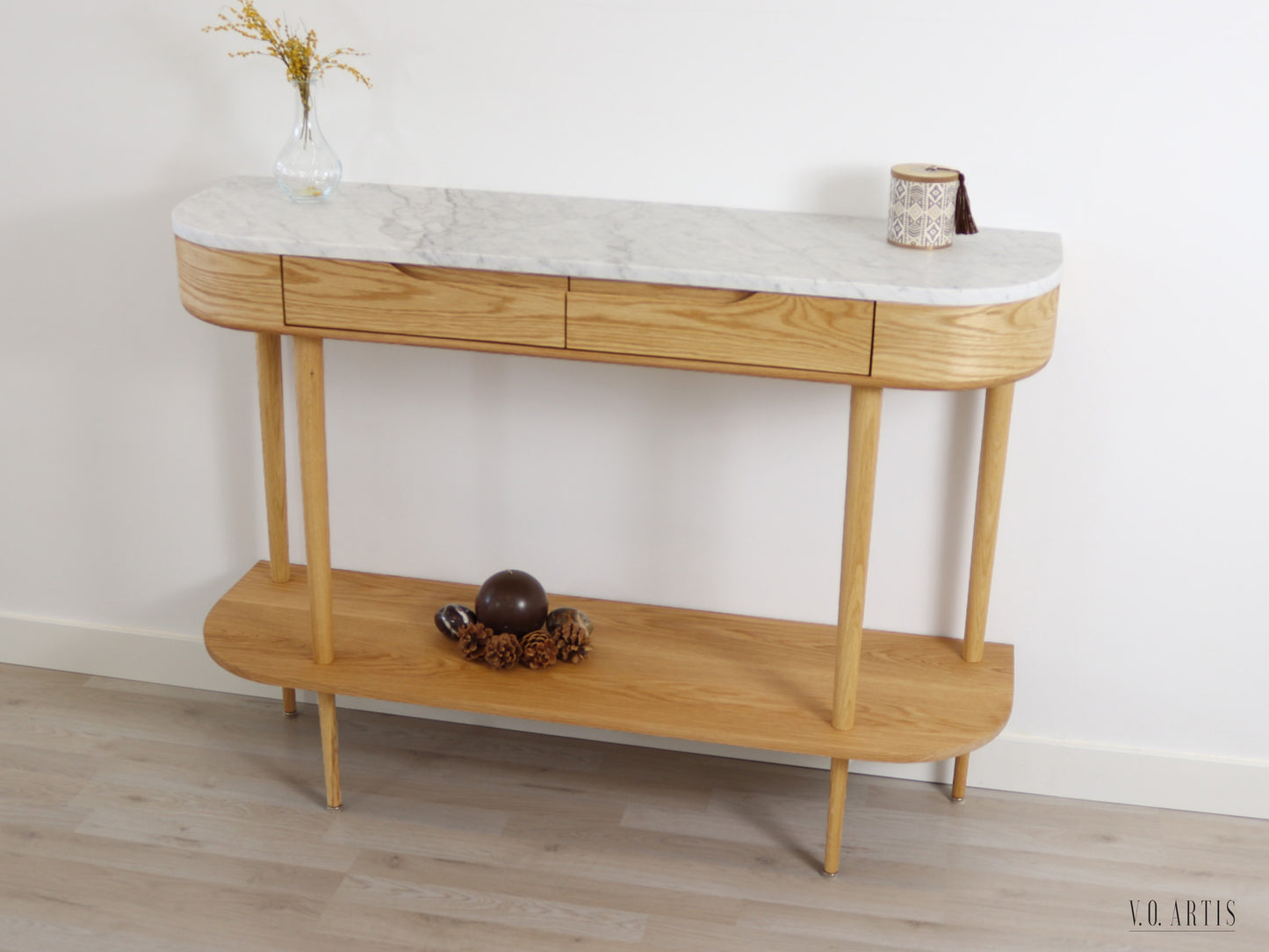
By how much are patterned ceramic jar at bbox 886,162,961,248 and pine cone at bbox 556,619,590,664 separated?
83cm

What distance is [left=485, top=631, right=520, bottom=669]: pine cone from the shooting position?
207 cm

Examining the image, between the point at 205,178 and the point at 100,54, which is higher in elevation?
the point at 100,54

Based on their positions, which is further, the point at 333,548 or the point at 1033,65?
the point at 333,548

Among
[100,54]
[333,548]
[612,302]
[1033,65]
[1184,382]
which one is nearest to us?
[612,302]

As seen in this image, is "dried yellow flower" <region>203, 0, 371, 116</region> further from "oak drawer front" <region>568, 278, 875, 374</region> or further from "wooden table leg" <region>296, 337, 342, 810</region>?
"oak drawer front" <region>568, 278, 875, 374</region>

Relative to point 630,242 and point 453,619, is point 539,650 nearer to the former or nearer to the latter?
point 453,619

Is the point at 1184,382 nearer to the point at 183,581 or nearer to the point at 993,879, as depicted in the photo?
the point at 993,879

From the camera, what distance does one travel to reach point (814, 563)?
2225 mm

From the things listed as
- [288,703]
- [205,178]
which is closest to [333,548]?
[288,703]

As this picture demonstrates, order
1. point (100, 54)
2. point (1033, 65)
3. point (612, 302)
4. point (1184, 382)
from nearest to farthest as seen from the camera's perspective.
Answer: point (612, 302) → point (1033, 65) → point (1184, 382) → point (100, 54)

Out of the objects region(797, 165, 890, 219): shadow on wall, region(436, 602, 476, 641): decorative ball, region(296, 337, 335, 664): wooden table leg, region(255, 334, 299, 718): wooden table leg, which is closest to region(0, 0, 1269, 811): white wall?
region(797, 165, 890, 219): shadow on wall

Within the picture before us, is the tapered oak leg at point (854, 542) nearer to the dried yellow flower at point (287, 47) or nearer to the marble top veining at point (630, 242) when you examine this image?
the marble top veining at point (630, 242)

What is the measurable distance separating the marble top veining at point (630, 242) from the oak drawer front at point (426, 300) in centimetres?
2

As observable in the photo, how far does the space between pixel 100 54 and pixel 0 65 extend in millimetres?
208
